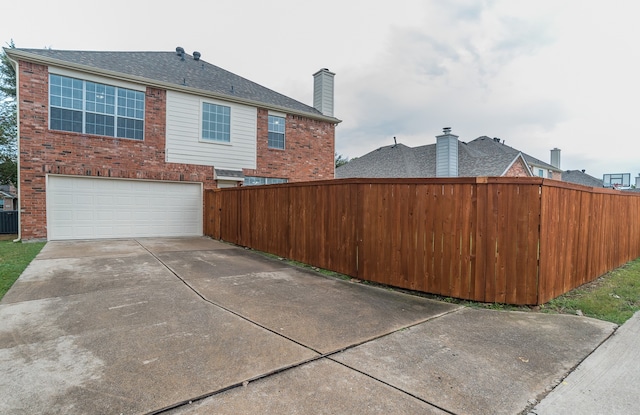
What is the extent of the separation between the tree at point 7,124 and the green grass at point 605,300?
2668 centimetres

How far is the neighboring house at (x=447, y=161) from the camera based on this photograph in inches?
731

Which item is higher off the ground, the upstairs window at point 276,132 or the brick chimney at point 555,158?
the brick chimney at point 555,158

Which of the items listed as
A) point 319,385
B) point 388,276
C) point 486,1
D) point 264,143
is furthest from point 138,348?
point 264,143

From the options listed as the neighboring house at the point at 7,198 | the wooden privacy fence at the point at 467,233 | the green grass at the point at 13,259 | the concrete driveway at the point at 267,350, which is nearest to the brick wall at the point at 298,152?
the wooden privacy fence at the point at 467,233

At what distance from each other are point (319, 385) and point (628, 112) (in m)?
21.1

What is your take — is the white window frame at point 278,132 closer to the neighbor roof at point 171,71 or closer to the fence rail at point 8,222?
the neighbor roof at point 171,71

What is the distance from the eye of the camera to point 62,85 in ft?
33.6

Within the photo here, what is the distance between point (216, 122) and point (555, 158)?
94.9 ft

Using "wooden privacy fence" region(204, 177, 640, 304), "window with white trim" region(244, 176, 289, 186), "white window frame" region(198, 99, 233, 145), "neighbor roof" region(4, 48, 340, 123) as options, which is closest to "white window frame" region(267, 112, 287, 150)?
"neighbor roof" region(4, 48, 340, 123)

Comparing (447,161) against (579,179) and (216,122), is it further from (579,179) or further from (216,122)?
(579,179)

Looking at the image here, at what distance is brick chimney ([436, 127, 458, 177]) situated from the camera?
18.6m

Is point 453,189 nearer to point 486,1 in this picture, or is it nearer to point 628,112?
point 486,1

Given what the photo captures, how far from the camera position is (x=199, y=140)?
497 inches

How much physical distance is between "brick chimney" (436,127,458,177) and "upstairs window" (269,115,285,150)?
9.84 meters
